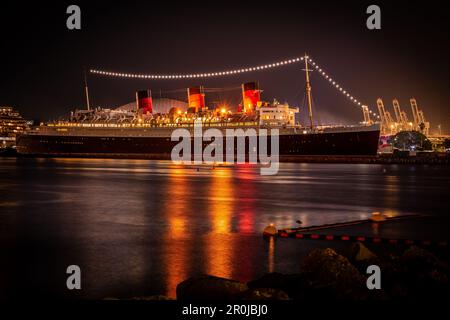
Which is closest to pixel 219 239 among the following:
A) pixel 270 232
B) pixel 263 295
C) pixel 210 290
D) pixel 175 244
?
pixel 175 244

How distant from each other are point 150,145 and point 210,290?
64449mm

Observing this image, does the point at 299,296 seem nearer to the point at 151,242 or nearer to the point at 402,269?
the point at 402,269

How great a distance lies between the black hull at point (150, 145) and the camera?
5469cm

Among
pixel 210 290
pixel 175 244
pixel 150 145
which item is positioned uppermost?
pixel 150 145

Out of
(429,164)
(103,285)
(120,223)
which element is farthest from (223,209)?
(429,164)

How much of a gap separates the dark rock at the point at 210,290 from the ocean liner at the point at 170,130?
50.3m

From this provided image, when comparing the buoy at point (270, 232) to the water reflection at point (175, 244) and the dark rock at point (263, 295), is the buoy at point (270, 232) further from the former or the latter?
the dark rock at point (263, 295)

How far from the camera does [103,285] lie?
6590 mm

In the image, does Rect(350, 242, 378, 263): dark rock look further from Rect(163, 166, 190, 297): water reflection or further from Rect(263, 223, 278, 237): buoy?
Rect(263, 223, 278, 237): buoy

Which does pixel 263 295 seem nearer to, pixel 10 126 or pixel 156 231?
pixel 156 231

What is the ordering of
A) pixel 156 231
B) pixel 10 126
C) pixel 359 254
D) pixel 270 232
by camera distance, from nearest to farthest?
pixel 359 254 → pixel 270 232 → pixel 156 231 → pixel 10 126

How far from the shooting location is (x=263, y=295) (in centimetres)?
523

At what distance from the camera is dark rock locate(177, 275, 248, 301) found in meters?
5.43

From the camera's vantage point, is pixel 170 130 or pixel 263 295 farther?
pixel 170 130
